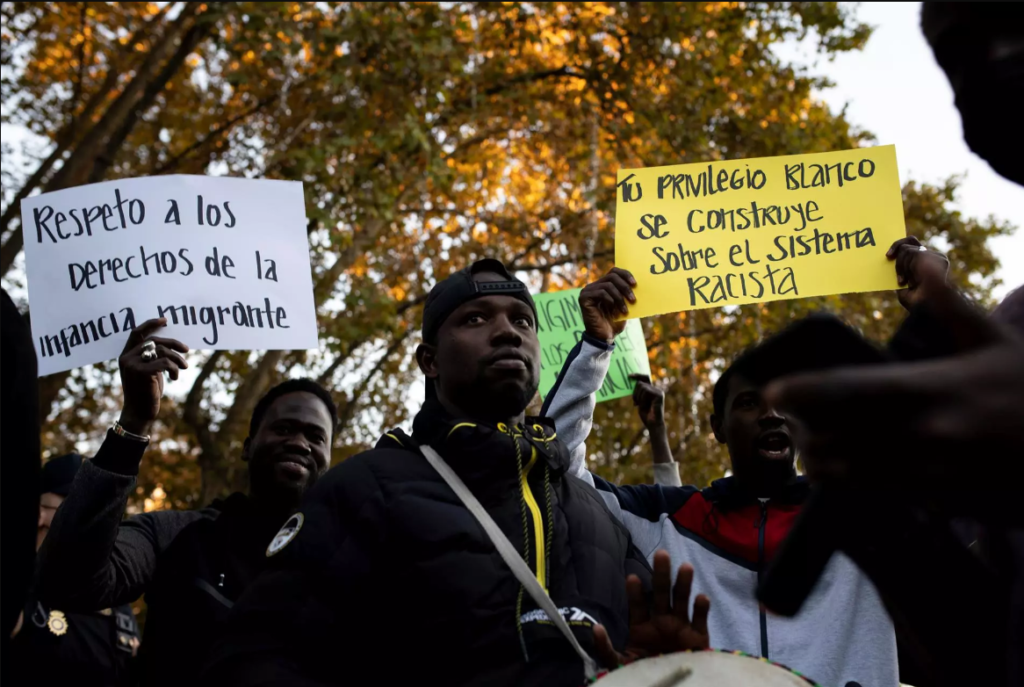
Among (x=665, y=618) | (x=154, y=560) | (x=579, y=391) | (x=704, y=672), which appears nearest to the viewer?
(x=704, y=672)


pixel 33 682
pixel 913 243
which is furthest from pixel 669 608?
pixel 33 682

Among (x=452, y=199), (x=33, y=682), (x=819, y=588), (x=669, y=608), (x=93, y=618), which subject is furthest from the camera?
(x=452, y=199)

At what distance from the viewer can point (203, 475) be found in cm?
1051

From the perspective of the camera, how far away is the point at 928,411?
2.66ft

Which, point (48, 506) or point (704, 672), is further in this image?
point (48, 506)

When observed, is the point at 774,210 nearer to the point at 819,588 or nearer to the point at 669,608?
the point at 819,588

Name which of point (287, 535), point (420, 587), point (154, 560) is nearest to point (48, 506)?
point (154, 560)

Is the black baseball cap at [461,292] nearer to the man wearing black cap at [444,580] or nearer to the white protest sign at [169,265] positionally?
the man wearing black cap at [444,580]

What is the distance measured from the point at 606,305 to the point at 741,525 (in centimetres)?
85

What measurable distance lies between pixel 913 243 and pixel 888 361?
2620mm

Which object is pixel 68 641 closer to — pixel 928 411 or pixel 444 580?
pixel 444 580

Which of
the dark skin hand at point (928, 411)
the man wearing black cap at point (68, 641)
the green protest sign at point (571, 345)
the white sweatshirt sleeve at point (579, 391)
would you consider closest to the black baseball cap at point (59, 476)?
the man wearing black cap at point (68, 641)

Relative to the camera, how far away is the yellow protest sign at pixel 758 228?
3613 millimetres

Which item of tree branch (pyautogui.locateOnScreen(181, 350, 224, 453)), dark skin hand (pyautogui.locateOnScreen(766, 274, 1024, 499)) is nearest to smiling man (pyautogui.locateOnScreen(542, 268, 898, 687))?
dark skin hand (pyautogui.locateOnScreen(766, 274, 1024, 499))
